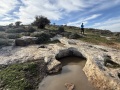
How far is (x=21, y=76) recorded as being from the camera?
10.5 m

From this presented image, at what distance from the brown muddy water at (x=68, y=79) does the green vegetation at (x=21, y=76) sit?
0.73 meters

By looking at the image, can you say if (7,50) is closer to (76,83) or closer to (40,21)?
(76,83)

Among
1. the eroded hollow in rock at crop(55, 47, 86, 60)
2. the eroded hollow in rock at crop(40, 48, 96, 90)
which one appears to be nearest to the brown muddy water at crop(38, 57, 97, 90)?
the eroded hollow in rock at crop(40, 48, 96, 90)

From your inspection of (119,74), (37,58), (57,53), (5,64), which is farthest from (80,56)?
(5,64)

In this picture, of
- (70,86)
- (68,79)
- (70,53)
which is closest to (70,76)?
(68,79)

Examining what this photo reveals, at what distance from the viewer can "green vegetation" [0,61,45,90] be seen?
9.53 metres

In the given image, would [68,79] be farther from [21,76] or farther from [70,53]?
[70,53]

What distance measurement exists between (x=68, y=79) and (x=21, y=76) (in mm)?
3584

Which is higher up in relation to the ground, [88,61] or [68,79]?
[88,61]

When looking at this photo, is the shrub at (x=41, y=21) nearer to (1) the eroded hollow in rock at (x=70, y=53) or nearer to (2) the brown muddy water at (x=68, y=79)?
(1) the eroded hollow in rock at (x=70, y=53)

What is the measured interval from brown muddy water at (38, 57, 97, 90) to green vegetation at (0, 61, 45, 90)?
2.39 ft

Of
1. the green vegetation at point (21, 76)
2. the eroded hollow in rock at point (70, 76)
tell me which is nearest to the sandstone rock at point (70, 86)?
the eroded hollow in rock at point (70, 76)

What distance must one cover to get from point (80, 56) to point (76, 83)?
5.94 metres

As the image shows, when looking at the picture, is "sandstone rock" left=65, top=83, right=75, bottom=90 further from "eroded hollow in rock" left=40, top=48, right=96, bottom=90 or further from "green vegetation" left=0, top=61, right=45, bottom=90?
"green vegetation" left=0, top=61, right=45, bottom=90
